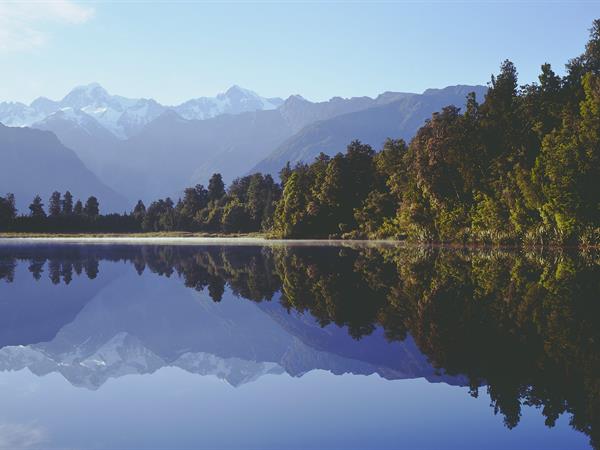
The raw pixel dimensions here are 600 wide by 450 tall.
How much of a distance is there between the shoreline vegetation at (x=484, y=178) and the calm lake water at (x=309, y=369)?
4254 cm

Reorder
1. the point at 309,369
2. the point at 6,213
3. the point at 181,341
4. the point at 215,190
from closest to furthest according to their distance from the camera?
the point at 309,369 < the point at 181,341 < the point at 6,213 < the point at 215,190

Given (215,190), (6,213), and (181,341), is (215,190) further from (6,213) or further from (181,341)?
(181,341)

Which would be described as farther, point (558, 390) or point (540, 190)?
point (540, 190)

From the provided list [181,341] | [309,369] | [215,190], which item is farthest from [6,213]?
[309,369]

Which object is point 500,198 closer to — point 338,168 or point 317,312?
point 338,168

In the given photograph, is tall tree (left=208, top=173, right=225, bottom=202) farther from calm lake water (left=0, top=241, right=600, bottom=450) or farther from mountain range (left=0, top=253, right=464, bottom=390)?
calm lake water (left=0, top=241, right=600, bottom=450)

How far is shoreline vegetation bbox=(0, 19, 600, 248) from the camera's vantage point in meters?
64.6

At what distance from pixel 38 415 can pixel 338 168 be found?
108 metres

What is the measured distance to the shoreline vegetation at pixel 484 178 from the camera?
64.6 m

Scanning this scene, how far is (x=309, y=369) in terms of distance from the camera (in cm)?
1348

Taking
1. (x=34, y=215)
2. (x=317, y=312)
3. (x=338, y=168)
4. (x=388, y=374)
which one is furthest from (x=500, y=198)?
(x=34, y=215)

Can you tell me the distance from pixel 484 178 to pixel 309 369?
237ft

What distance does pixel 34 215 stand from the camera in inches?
7357

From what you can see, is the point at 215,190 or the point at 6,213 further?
the point at 215,190
